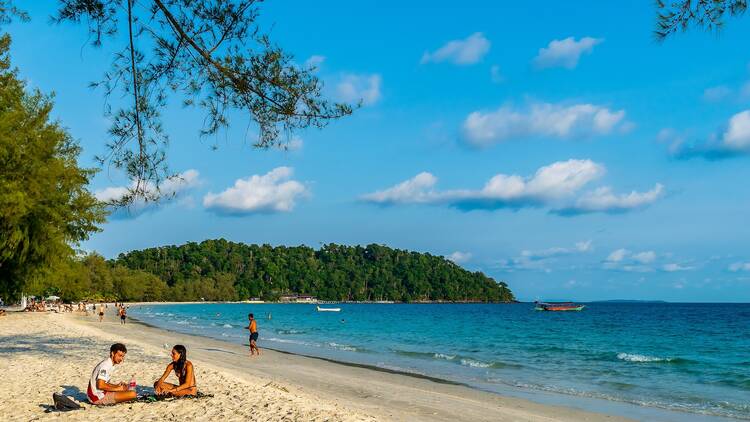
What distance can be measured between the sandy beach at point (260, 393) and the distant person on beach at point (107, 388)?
0.19m

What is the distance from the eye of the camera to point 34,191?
21.2 m

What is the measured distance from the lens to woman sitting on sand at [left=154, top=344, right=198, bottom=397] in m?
12.0

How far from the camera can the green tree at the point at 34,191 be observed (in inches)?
784

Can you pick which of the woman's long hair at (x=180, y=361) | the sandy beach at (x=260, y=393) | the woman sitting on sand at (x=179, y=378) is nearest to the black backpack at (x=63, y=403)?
the sandy beach at (x=260, y=393)

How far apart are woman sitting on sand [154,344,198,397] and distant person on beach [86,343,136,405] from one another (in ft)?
1.79

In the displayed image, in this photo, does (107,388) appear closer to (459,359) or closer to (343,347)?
(459,359)

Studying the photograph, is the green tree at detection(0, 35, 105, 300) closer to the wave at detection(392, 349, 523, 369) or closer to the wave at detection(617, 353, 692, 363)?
the wave at detection(392, 349, 523, 369)

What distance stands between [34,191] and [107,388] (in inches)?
497

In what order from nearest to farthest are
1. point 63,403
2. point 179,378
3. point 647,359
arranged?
point 63,403
point 179,378
point 647,359

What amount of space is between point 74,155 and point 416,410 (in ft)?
62.4

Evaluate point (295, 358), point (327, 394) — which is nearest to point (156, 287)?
point (295, 358)

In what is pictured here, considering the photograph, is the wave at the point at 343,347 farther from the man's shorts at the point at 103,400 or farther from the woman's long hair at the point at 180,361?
the man's shorts at the point at 103,400

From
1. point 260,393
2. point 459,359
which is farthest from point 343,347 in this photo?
point 260,393

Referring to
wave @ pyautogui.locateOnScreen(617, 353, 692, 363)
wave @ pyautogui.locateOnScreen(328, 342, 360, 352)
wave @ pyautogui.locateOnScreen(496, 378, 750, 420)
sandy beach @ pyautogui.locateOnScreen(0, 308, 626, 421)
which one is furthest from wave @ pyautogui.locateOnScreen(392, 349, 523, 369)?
wave @ pyautogui.locateOnScreen(617, 353, 692, 363)
